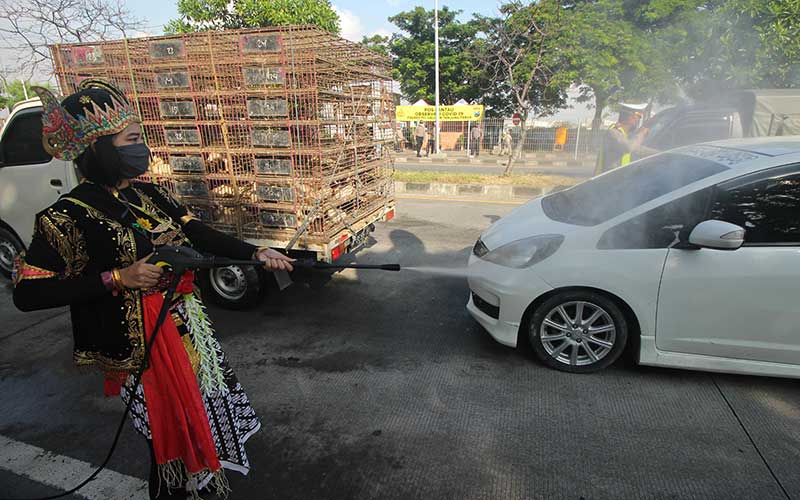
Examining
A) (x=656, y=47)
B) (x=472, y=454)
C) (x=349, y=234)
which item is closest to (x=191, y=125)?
(x=349, y=234)

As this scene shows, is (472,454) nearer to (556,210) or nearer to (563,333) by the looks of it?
(563,333)

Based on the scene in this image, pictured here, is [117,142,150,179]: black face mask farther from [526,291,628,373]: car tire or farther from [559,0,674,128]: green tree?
[559,0,674,128]: green tree

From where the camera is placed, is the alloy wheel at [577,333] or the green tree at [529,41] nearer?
the alloy wheel at [577,333]

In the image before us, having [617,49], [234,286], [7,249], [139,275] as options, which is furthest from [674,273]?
[617,49]

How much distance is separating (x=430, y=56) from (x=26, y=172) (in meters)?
27.3

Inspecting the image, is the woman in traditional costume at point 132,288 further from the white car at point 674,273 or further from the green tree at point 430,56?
the green tree at point 430,56

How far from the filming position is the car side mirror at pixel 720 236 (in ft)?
8.91

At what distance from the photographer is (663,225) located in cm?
299

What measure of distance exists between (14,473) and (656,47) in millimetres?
12848

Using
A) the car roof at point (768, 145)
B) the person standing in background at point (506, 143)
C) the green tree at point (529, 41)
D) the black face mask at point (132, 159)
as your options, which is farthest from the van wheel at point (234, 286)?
the person standing in background at point (506, 143)

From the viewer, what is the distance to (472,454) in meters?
2.55

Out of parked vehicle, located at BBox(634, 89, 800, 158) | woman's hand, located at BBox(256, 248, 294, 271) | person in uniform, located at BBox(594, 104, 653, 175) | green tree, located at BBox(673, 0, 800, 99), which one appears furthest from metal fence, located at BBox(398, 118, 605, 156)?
woman's hand, located at BBox(256, 248, 294, 271)

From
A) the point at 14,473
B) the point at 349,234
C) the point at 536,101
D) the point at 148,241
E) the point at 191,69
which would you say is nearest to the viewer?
the point at 148,241

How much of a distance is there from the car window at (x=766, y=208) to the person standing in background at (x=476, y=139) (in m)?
20.1
